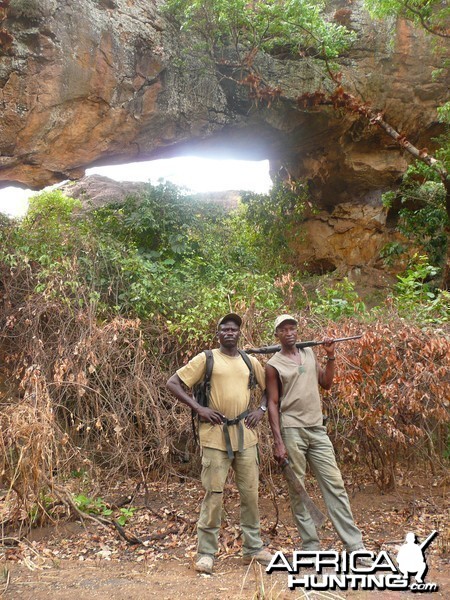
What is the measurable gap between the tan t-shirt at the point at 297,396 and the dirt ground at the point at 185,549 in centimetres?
105

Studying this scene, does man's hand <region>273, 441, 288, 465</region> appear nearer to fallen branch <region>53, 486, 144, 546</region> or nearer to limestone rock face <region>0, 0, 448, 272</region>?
fallen branch <region>53, 486, 144, 546</region>

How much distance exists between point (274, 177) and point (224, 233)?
3.53 m

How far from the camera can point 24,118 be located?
25.8 feet

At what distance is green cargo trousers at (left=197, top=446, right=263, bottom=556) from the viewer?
4.00 metres

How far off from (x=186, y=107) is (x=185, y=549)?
284 inches

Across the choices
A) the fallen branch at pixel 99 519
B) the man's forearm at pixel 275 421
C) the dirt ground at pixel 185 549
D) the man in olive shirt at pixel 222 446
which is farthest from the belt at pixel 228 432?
the fallen branch at pixel 99 519

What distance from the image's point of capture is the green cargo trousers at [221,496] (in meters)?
4.00

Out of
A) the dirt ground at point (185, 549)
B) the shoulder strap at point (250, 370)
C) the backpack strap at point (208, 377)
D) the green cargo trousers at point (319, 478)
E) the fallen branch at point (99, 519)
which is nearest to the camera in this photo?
the dirt ground at point (185, 549)

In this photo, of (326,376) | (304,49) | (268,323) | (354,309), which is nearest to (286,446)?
(326,376)

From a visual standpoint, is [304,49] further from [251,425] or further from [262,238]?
[251,425]

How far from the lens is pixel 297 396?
4109mm

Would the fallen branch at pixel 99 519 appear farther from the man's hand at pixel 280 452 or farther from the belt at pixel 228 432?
the man's hand at pixel 280 452

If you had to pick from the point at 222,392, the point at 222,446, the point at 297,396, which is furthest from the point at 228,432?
the point at 297,396

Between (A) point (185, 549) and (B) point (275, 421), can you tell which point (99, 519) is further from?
(B) point (275, 421)
